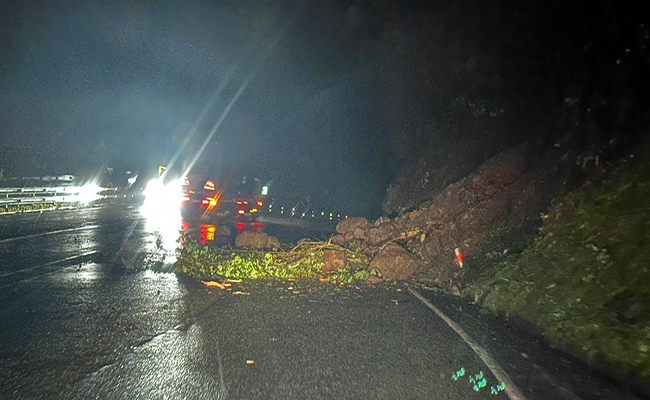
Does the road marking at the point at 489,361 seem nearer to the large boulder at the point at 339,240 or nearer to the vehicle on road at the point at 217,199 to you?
the large boulder at the point at 339,240

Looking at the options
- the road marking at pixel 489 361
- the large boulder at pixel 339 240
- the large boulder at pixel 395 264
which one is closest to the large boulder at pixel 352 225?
the large boulder at pixel 339 240

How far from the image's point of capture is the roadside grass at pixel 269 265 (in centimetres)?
1141

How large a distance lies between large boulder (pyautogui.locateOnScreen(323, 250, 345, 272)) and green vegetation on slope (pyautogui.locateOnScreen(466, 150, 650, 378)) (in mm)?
3238

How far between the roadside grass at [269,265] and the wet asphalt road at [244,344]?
2.88 feet

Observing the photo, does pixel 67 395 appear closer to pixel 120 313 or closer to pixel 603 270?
pixel 120 313

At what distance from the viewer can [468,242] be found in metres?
13.1

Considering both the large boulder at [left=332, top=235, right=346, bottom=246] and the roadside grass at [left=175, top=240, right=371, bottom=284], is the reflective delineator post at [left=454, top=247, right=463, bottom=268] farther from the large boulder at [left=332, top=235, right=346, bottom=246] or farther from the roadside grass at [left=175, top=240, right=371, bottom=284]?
the large boulder at [left=332, top=235, right=346, bottom=246]

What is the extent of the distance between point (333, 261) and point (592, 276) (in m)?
5.98

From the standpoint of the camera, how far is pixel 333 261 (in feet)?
40.5

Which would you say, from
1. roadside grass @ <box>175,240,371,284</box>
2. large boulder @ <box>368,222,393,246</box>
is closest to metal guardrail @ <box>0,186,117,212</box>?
roadside grass @ <box>175,240,371,284</box>

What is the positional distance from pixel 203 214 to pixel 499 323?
17232 mm

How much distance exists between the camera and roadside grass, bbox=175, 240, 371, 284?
11.4m

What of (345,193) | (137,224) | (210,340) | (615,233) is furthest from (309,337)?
(345,193)

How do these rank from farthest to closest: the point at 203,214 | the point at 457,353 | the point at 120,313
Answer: the point at 203,214
the point at 120,313
the point at 457,353
